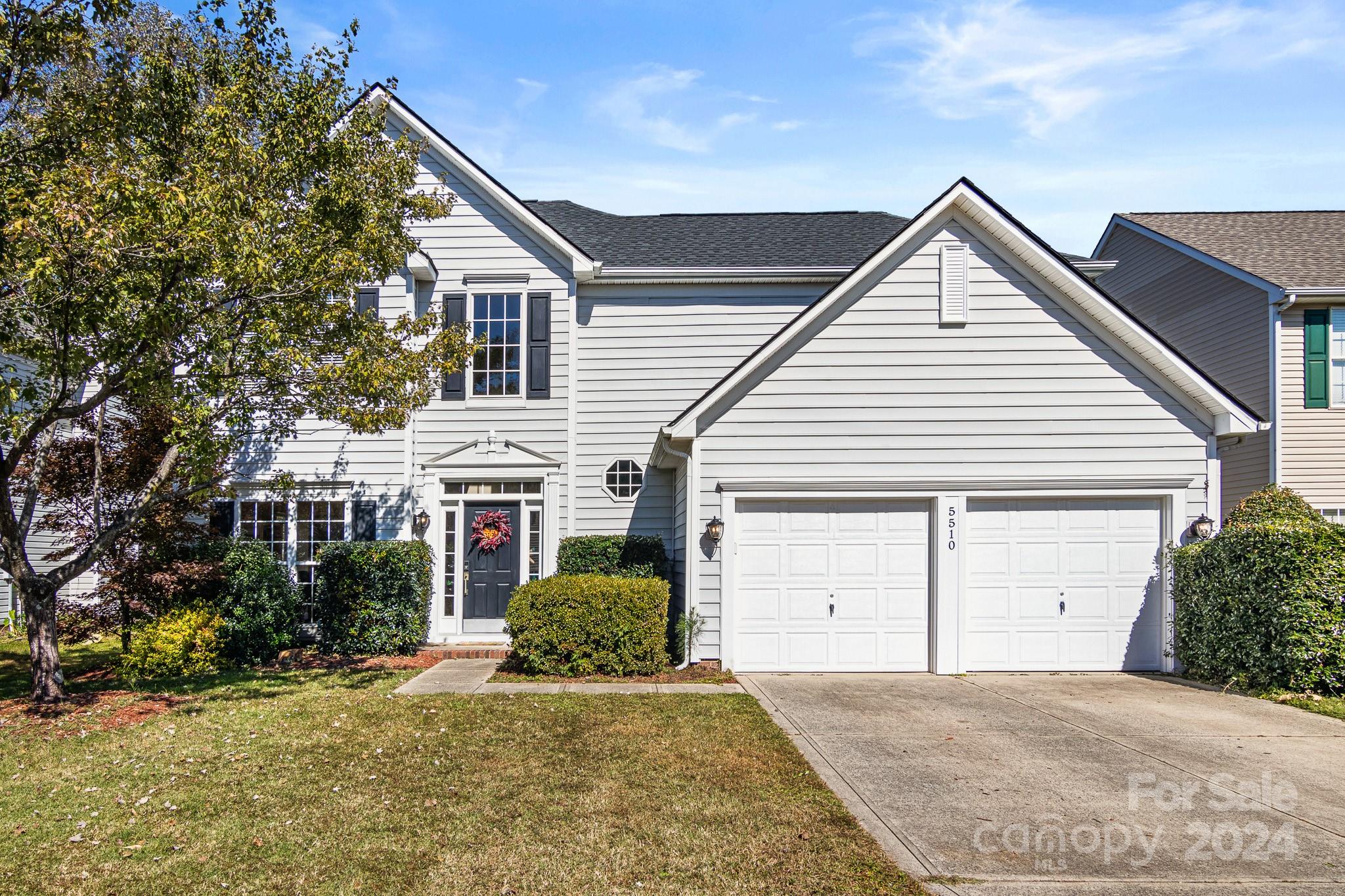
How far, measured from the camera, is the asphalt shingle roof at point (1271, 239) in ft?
49.2

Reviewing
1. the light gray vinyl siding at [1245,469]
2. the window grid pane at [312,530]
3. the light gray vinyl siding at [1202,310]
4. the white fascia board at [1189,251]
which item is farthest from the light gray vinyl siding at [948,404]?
the window grid pane at [312,530]

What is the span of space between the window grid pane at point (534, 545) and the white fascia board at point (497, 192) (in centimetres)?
393

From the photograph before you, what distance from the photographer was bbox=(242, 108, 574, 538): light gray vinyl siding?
13.5m

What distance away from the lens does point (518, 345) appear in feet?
45.7

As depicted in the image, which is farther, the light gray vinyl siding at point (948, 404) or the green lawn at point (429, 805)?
the light gray vinyl siding at point (948, 404)

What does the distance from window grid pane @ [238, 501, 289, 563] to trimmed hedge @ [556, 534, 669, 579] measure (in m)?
4.55

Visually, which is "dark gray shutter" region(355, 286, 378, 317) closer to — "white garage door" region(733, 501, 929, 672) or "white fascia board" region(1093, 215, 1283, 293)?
"white garage door" region(733, 501, 929, 672)

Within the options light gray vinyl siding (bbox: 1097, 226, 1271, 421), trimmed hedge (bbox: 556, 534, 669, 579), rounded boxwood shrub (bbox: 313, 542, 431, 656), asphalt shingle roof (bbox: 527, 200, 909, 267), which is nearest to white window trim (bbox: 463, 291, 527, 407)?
asphalt shingle roof (bbox: 527, 200, 909, 267)

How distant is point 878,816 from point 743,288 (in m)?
10.3

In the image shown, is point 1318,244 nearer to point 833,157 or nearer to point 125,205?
point 833,157

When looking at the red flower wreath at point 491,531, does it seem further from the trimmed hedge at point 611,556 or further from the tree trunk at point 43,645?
the tree trunk at point 43,645

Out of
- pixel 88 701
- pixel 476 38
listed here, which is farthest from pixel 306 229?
pixel 88 701

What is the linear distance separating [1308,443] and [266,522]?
17316mm

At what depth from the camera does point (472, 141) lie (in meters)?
14.3
